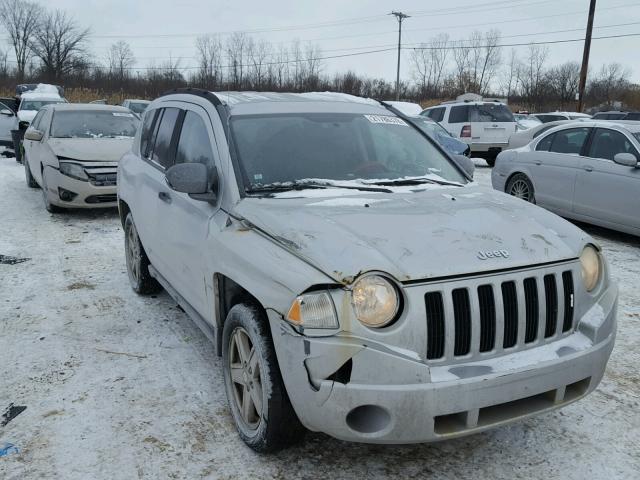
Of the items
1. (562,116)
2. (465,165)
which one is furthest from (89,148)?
(562,116)

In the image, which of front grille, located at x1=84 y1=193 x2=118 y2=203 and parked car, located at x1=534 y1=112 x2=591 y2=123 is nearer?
front grille, located at x1=84 y1=193 x2=118 y2=203

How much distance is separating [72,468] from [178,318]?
6.88 feet

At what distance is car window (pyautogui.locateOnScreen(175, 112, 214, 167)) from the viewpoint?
146 inches

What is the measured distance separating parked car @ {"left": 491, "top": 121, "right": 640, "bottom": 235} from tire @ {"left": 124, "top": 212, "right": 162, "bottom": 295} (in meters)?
5.74

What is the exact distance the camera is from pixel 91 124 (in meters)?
9.88

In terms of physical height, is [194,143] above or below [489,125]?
above

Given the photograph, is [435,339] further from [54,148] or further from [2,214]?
[2,214]

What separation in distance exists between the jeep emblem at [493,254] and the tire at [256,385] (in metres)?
1.04

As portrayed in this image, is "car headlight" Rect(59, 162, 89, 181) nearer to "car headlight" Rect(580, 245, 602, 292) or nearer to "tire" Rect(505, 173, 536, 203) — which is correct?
"tire" Rect(505, 173, 536, 203)

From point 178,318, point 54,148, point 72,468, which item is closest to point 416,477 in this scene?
point 72,468

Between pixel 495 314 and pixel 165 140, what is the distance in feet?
9.97

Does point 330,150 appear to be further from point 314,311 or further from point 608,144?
point 608,144

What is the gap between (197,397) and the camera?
11.7 ft

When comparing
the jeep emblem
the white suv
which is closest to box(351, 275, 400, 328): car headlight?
the jeep emblem
